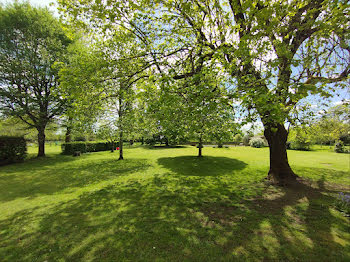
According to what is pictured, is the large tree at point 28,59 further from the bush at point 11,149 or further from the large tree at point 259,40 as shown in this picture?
the large tree at point 259,40

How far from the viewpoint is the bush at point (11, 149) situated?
1371cm

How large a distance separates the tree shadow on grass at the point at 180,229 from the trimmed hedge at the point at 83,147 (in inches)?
723

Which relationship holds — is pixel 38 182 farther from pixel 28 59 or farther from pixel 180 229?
pixel 28 59

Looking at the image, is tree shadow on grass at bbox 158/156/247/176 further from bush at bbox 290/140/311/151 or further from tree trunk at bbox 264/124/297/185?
bush at bbox 290/140/311/151

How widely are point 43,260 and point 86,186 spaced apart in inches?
221

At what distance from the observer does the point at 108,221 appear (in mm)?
4672

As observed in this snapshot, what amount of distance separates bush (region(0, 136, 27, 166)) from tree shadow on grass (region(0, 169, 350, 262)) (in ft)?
42.7

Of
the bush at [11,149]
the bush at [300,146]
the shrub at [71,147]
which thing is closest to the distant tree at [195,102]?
the bush at [11,149]

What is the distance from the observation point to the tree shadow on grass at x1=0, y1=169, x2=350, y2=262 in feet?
10.9

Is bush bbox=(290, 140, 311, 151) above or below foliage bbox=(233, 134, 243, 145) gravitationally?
below

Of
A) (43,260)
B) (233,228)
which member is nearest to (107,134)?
(43,260)

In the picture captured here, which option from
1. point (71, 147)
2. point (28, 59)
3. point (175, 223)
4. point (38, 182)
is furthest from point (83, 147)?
point (175, 223)

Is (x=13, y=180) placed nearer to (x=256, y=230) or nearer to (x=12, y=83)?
(x=12, y=83)

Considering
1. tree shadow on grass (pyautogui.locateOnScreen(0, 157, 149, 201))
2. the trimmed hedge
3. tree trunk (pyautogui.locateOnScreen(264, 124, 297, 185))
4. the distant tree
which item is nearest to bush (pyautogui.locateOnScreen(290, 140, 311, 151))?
tree trunk (pyautogui.locateOnScreen(264, 124, 297, 185))
